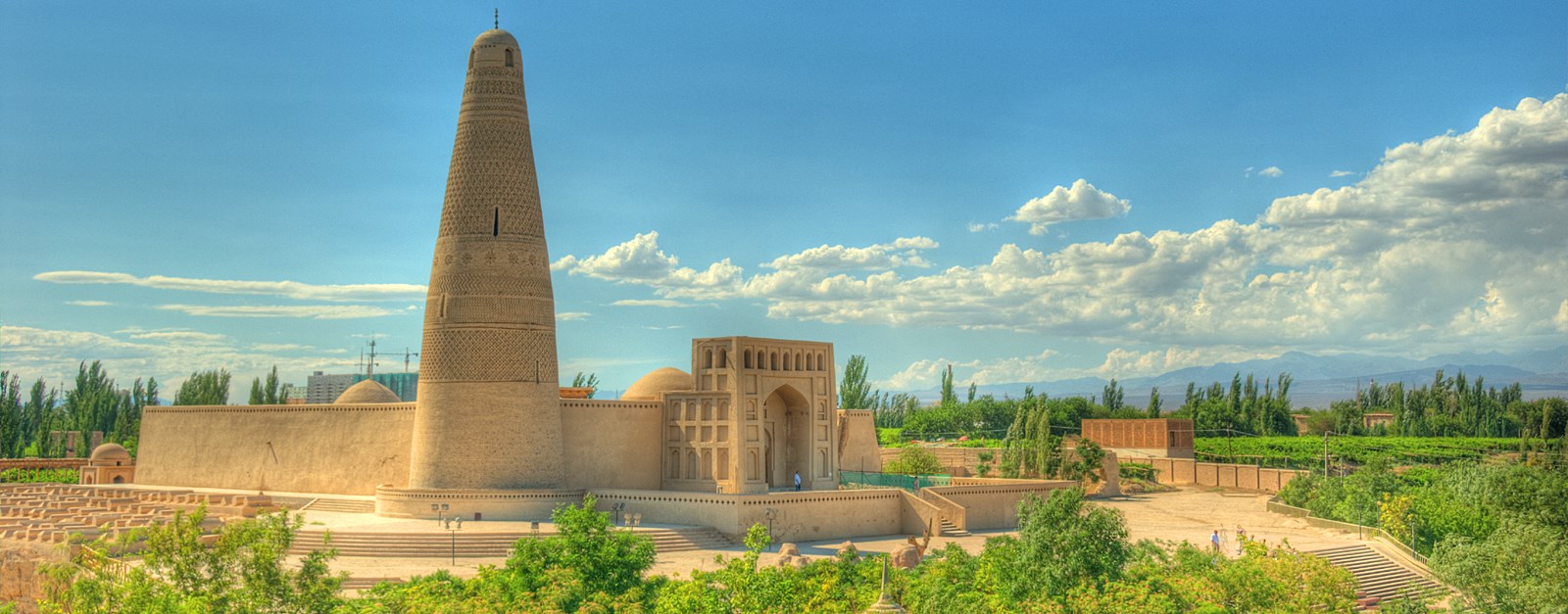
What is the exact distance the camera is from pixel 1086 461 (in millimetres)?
38000

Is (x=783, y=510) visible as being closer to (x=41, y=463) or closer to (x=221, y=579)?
(x=221, y=579)

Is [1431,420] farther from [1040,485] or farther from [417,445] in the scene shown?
[417,445]

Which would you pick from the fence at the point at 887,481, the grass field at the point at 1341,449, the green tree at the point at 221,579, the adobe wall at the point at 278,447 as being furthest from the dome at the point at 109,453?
the grass field at the point at 1341,449

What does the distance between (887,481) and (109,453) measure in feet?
70.6

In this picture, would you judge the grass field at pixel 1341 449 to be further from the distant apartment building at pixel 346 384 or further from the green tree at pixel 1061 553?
the distant apartment building at pixel 346 384

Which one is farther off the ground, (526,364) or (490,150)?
(490,150)

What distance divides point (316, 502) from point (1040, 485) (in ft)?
54.4

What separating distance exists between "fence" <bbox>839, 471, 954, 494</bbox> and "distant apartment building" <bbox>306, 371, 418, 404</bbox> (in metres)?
79.4

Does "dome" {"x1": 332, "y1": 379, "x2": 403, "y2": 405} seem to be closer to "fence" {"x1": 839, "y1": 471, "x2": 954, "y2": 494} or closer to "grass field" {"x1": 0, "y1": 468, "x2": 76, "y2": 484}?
"fence" {"x1": 839, "y1": 471, "x2": 954, "y2": 494}

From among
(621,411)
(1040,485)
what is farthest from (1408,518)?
(621,411)

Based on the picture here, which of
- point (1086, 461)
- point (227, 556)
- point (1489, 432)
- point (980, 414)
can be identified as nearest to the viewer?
point (227, 556)

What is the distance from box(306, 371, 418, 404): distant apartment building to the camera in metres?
111

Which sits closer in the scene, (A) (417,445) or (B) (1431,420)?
(A) (417,445)

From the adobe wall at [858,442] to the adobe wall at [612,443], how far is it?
8.50m
